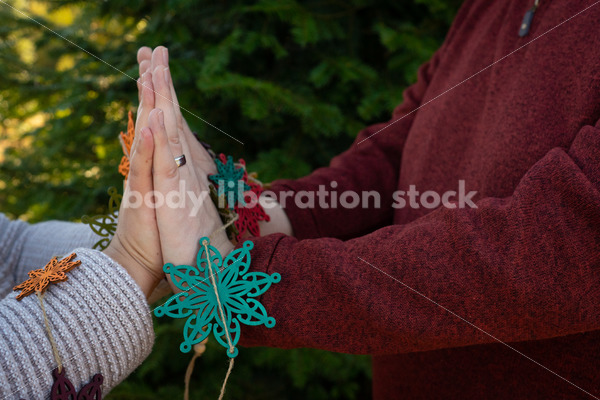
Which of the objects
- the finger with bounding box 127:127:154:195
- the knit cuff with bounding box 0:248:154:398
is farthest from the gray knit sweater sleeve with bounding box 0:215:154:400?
the finger with bounding box 127:127:154:195

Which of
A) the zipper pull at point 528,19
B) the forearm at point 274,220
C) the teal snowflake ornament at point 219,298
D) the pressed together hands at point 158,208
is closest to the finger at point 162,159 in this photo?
the pressed together hands at point 158,208

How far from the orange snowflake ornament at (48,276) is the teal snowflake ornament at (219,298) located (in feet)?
0.43

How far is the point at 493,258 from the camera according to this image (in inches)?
21.5

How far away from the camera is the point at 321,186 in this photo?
99 centimetres

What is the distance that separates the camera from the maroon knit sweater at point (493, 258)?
54 cm

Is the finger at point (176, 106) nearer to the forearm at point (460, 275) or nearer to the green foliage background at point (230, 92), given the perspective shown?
the forearm at point (460, 275)

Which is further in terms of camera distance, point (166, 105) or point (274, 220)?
point (274, 220)

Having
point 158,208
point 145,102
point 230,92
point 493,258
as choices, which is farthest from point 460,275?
point 230,92

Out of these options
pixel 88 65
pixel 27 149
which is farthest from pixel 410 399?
pixel 27 149

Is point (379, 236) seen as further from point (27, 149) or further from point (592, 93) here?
point (27, 149)

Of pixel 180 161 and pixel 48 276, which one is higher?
pixel 180 161

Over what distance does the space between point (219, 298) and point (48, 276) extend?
0.76ft

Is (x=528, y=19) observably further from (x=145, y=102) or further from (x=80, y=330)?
(x=80, y=330)

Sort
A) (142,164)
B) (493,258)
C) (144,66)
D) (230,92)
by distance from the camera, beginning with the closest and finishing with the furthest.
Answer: (493,258), (142,164), (144,66), (230,92)
